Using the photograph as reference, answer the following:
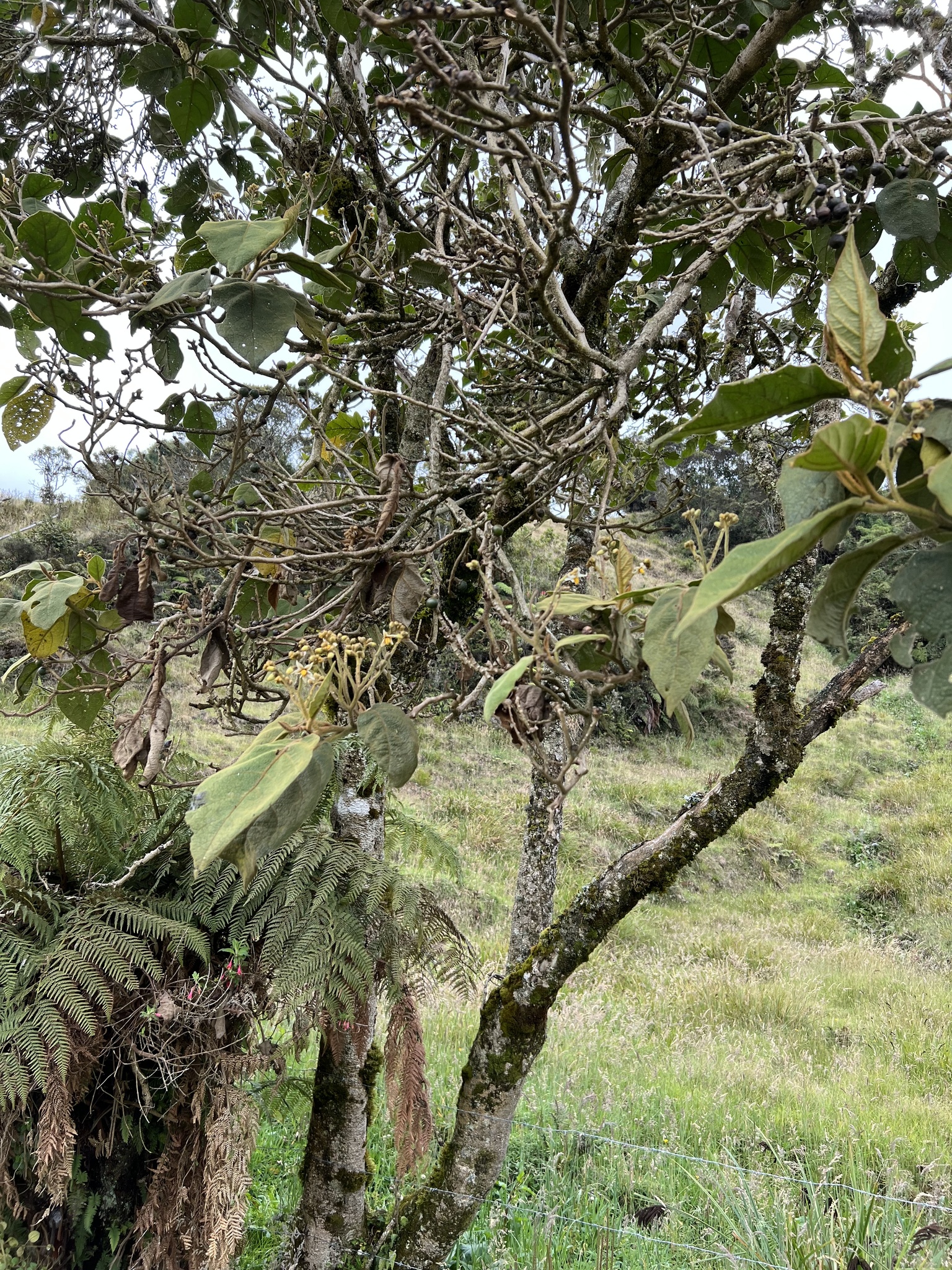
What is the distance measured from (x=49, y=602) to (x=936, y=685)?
34.3 inches

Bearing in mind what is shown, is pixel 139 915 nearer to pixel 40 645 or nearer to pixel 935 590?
pixel 40 645

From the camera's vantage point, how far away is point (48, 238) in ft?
3.00

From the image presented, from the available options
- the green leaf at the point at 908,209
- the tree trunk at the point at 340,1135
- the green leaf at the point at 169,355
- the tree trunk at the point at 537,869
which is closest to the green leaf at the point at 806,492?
the green leaf at the point at 908,209

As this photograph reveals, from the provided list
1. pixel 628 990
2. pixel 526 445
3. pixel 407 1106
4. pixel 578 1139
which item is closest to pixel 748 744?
pixel 526 445

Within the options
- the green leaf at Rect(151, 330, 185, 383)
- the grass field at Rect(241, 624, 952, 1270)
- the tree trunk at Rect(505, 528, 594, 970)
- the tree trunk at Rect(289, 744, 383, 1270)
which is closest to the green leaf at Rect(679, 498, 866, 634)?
the green leaf at Rect(151, 330, 185, 383)

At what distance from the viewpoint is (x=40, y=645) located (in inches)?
38.5

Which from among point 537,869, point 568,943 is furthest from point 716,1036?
point 568,943

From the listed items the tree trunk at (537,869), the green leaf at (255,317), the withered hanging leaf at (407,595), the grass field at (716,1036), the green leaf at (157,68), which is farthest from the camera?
the tree trunk at (537,869)

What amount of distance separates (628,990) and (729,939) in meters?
1.53

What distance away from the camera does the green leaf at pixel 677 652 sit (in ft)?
1.38

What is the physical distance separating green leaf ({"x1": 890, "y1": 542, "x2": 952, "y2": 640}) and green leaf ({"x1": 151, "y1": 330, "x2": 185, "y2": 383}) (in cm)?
119

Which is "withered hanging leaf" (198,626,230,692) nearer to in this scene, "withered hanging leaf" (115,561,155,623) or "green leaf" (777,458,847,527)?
"withered hanging leaf" (115,561,155,623)

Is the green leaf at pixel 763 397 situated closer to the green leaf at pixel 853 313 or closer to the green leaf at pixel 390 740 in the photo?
the green leaf at pixel 853 313

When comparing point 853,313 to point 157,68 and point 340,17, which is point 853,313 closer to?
point 340,17
